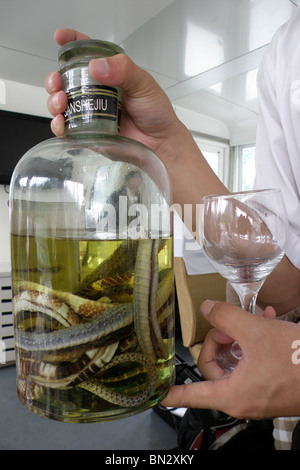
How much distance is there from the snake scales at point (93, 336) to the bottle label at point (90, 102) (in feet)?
0.36

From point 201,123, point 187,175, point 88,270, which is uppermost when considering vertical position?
point 201,123

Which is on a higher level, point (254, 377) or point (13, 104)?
point (13, 104)

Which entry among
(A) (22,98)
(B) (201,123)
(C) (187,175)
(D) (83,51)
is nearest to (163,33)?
(A) (22,98)

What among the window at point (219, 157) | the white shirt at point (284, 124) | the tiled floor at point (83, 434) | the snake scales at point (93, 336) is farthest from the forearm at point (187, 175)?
the window at point (219, 157)

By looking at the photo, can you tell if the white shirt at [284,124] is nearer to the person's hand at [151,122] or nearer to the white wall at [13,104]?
the person's hand at [151,122]

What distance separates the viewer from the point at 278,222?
0.34m

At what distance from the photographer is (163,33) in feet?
4.94

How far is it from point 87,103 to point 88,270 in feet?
0.44

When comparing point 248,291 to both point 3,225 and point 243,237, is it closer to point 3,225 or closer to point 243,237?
point 243,237

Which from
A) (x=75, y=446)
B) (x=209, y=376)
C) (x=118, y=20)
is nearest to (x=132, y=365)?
(x=209, y=376)

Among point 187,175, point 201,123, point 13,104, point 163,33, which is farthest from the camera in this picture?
point 201,123

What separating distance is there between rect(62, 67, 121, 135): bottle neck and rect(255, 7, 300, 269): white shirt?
35cm

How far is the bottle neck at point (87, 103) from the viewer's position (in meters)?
0.26

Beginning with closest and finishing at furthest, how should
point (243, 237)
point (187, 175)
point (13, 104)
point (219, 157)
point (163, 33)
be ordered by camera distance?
point (243, 237), point (187, 175), point (163, 33), point (13, 104), point (219, 157)
